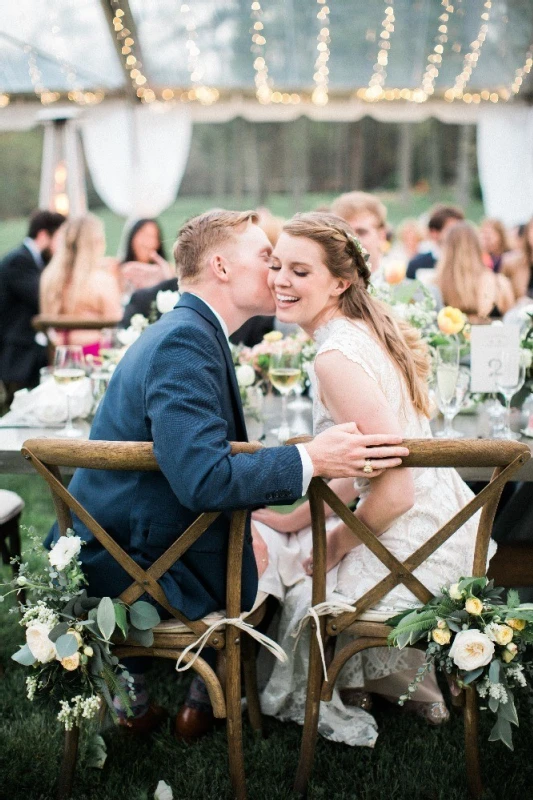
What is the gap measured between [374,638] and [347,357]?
2.21 ft

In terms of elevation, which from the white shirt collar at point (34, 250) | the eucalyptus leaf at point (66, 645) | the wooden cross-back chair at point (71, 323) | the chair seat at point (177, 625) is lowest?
the chair seat at point (177, 625)

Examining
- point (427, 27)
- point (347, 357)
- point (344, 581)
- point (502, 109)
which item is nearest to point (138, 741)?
point (344, 581)

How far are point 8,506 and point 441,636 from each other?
5.13ft

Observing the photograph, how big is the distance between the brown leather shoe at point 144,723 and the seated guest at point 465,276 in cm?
333

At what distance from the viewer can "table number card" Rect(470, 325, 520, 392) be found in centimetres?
262

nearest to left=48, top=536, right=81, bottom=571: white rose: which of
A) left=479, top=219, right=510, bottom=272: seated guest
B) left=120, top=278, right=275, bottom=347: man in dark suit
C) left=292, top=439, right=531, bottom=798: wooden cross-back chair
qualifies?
left=292, top=439, right=531, bottom=798: wooden cross-back chair

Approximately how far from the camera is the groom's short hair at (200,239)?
2037 millimetres

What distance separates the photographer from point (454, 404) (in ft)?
8.50

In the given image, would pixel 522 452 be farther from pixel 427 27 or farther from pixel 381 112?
pixel 381 112

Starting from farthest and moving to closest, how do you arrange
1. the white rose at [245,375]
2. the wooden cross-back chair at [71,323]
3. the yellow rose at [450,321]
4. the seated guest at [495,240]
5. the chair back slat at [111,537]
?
the seated guest at [495,240]
the wooden cross-back chair at [71,323]
the yellow rose at [450,321]
the white rose at [245,375]
the chair back slat at [111,537]

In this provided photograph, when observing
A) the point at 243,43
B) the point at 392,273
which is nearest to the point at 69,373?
the point at 392,273

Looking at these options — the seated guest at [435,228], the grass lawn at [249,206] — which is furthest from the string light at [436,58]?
the grass lawn at [249,206]

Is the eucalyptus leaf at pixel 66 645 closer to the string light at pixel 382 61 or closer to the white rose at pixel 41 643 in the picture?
the white rose at pixel 41 643

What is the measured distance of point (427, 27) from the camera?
25.6 feet
